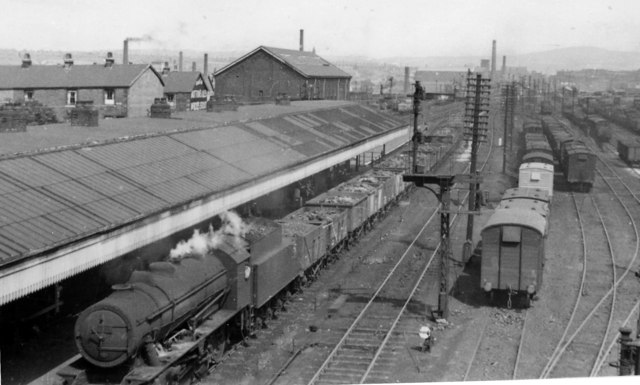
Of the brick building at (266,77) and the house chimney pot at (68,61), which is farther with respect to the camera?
the brick building at (266,77)

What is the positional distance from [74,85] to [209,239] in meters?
40.9

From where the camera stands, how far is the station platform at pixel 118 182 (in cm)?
1389

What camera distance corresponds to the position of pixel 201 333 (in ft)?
53.9

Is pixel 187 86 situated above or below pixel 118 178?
above

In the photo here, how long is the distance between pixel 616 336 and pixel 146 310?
1393 centimetres

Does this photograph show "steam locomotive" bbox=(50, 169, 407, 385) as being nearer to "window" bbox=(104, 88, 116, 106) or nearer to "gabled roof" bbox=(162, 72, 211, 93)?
"window" bbox=(104, 88, 116, 106)

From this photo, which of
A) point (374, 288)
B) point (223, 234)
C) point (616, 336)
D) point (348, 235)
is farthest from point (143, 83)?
point (616, 336)

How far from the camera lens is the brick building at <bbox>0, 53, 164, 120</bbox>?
5434 cm

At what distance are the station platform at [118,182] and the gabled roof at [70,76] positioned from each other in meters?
25.5

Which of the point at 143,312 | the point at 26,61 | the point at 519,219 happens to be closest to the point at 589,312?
the point at 519,219

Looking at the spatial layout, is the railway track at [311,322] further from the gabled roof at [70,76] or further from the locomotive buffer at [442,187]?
the gabled roof at [70,76]

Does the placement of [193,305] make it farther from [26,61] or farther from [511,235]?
[26,61]

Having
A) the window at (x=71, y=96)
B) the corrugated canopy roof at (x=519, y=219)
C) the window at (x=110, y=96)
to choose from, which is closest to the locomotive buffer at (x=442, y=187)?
the corrugated canopy roof at (x=519, y=219)

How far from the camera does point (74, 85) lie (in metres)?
54.5
